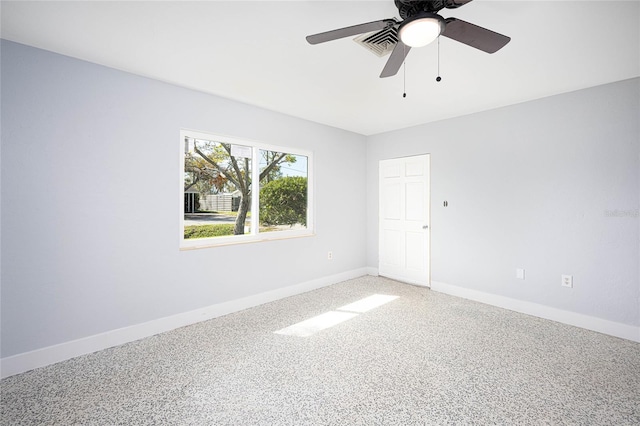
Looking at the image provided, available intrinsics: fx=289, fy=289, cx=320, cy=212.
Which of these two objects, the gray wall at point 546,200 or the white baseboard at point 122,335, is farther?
the gray wall at point 546,200

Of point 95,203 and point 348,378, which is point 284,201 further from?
point 348,378

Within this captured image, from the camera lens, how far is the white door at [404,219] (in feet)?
14.1

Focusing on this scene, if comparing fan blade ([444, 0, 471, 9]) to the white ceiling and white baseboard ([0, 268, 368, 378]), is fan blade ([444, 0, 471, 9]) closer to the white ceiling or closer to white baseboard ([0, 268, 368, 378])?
the white ceiling

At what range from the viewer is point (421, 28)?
1429 mm

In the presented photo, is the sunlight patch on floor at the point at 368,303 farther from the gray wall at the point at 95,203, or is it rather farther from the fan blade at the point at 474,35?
the fan blade at the point at 474,35

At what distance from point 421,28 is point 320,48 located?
0.99 m

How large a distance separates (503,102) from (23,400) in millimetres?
4965

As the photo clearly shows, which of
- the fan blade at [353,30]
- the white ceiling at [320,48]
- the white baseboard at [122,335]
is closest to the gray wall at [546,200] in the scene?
the white ceiling at [320,48]

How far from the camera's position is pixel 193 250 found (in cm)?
303

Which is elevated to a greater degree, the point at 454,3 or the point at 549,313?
the point at 454,3

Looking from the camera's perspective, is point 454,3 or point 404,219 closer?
point 454,3

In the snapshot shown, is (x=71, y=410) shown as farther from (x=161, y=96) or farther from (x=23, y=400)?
(x=161, y=96)

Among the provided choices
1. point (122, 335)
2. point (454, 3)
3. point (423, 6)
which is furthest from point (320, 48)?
point (122, 335)

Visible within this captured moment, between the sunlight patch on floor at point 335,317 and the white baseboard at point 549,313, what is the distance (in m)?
0.88
